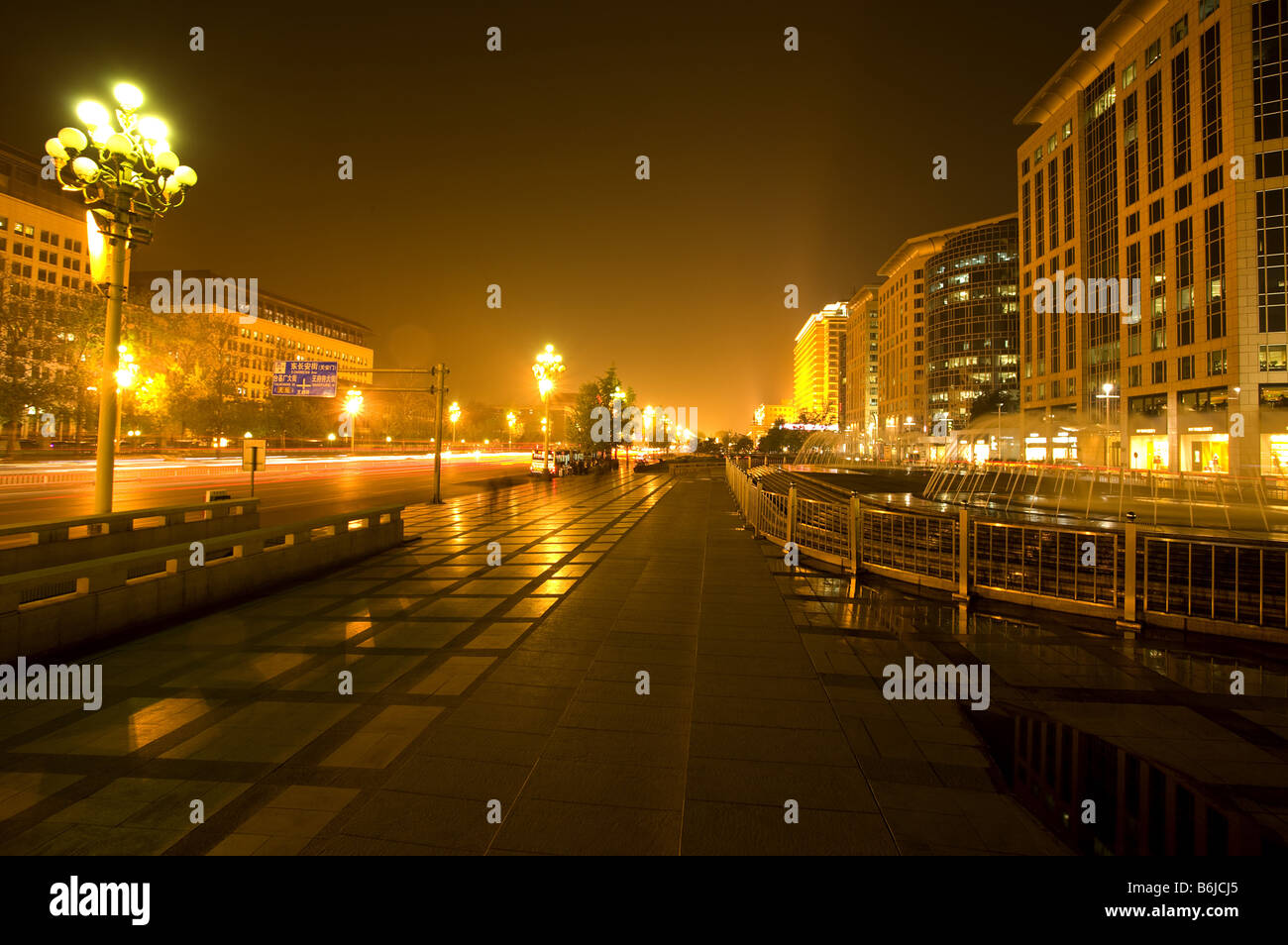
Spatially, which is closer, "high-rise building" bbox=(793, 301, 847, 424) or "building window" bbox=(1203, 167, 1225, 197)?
"building window" bbox=(1203, 167, 1225, 197)

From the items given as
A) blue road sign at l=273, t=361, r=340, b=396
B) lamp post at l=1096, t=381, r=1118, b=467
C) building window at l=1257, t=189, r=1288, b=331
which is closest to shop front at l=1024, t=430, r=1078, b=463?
lamp post at l=1096, t=381, r=1118, b=467

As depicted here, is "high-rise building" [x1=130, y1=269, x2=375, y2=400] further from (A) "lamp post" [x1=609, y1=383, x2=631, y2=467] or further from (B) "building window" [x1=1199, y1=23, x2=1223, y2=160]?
(B) "building window" [x1=1199, y1=23, x2=1223, y2=160]

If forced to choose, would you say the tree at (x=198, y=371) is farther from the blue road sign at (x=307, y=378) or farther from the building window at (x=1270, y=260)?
the building window at (x=1270, y=260)

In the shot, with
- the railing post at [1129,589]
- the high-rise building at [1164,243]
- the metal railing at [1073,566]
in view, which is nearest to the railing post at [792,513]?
the metal railing at [1073,566]

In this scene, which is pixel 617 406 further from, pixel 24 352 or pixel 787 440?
pixel 787 440

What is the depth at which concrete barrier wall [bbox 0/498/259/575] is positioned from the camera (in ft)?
29.7

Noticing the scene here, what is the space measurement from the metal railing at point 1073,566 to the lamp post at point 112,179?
12150 millimetres

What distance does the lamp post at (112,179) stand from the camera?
30.3 ft

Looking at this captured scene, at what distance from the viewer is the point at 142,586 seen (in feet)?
22.8

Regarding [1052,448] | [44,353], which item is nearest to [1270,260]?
[1052,448]

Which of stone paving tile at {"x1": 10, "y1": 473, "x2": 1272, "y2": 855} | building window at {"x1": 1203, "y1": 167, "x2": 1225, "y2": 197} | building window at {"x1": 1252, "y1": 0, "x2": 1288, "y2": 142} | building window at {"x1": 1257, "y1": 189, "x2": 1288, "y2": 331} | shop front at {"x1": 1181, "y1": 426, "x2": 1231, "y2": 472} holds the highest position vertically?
building window at {"x1": 1252, "y1": 0, "x2": 1288, "y2": 142}

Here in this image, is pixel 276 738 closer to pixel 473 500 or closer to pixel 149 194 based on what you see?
pixel 149 194

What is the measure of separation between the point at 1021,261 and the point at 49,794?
8661 cm

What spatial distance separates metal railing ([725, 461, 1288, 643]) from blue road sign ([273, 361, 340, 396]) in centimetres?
2679
